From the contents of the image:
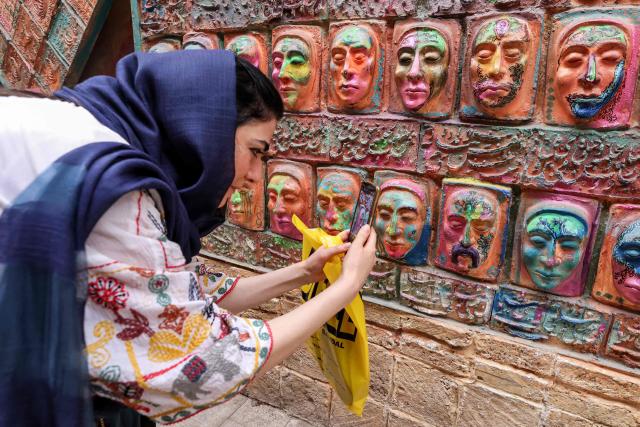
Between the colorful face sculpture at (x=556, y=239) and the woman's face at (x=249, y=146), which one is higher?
the woman's face at (x=249, y=146)

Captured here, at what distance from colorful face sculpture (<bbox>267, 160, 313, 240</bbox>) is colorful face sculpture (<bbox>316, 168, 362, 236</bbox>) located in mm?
87

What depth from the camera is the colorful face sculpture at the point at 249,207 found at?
243 centimetres

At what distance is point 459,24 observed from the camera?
1688 millimetres

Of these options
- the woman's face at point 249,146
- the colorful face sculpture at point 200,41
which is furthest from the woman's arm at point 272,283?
the colorful face sculpture at point 200,41

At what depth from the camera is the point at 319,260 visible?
1.46m

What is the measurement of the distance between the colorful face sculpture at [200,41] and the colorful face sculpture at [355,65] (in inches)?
32.3

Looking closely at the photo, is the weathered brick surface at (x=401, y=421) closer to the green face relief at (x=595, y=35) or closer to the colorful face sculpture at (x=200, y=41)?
the green face relief at (x=595, y=35)

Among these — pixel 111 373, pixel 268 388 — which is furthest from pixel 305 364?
pixel 111 373

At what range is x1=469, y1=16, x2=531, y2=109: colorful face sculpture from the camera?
1556mm

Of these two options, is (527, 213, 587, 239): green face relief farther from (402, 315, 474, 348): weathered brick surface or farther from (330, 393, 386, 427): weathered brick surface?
(330, 393, 386, 427): weathered brick surface

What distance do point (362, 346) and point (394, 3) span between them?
1.43 meters

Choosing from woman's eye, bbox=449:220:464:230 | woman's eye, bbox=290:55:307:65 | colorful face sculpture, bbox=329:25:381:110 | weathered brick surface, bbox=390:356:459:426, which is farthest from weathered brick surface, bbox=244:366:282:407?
woman's eye, bbox=290:55:307:65

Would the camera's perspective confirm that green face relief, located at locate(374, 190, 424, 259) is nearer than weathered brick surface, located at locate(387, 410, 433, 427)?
Yes

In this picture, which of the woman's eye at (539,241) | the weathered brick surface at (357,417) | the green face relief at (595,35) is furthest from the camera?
the weathered brick surface at (357,417)
